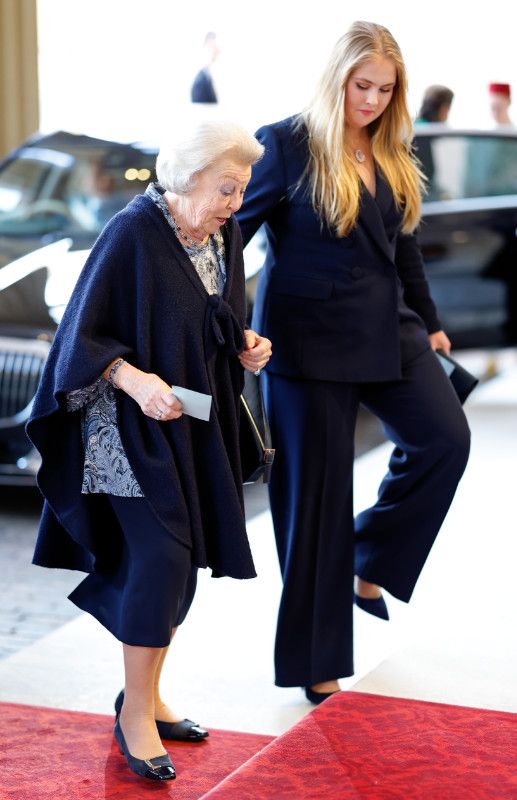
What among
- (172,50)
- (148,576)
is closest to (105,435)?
(148,576)

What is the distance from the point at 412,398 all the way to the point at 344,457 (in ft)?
0.75

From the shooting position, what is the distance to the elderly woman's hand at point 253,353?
279cm

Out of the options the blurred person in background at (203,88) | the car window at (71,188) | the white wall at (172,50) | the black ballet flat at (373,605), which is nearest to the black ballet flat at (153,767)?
the black ballet flat at (373,605)

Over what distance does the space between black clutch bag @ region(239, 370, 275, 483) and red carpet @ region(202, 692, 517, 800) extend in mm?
573

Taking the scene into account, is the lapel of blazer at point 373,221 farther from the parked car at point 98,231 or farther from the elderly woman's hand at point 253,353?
the parked car at point 98,231

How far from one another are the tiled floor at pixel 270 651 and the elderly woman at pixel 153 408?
568 millimetres

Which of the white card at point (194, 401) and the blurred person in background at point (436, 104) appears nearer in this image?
the white card at point (194, 401)

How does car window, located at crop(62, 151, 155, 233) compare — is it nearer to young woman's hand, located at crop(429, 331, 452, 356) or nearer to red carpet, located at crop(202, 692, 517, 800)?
young woman's hand, located at crop(429, 331, 452, 356)

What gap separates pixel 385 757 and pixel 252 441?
0.74 m

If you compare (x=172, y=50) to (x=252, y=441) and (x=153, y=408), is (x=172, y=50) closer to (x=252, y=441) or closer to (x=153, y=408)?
(x=252, y=441)

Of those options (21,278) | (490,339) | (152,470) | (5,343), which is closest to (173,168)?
(152,470)

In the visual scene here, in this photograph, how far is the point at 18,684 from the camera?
3434 mm

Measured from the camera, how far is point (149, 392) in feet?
8.50

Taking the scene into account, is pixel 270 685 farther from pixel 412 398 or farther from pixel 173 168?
pixel 173 168
